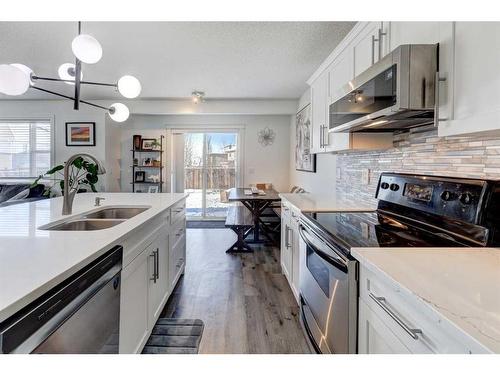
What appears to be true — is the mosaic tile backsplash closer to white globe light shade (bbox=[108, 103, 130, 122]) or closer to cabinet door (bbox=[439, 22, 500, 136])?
cabinet door (bbox=[439, 22, 500, 136])

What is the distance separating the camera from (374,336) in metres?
1.05

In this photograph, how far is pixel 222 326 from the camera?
219 cm

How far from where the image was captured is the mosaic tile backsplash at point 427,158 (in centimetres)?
127

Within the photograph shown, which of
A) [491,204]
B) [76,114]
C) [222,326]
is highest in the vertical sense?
[76,114]

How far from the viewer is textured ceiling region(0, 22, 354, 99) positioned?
8.61 feet

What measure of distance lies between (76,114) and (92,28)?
342 centimetres

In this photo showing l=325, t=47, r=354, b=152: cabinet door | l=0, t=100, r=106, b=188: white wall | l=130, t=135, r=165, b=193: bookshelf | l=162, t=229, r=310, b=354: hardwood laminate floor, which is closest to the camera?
l=162, t=229, r=310, b=354: hardwood laminate floor

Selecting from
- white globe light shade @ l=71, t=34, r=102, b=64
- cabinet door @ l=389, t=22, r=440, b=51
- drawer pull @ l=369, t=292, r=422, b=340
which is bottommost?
drawer pull @ l=369, t=292, r=422, b=340

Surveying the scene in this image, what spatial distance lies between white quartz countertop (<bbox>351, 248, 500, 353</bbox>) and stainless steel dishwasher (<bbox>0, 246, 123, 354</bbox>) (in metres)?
0.99

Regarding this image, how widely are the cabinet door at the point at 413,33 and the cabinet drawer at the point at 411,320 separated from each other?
1.03m

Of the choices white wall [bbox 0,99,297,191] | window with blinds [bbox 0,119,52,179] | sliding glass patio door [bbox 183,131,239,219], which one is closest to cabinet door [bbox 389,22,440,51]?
white wall [bbox 0,99,297,191]

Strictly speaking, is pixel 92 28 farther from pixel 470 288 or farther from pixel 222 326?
pixel 470 288
